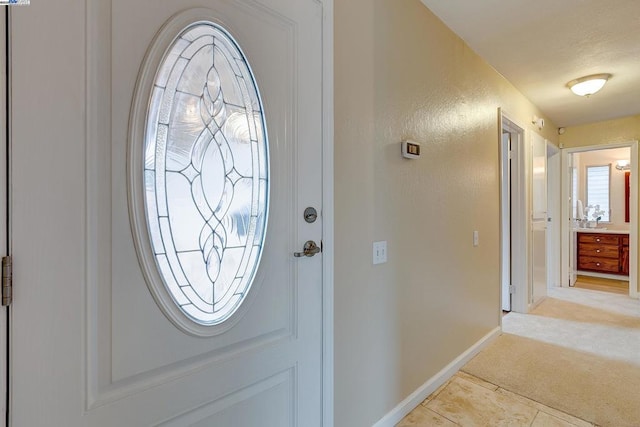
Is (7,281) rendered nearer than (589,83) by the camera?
Yes

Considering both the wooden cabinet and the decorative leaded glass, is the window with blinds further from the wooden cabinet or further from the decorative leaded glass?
the decorative leaded glass

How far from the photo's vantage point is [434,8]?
2139 mm

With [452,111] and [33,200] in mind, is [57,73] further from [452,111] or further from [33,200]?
[452,111]

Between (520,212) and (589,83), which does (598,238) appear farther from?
(589,83)

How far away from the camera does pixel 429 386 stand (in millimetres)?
2141

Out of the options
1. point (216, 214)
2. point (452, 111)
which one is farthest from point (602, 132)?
point (216, 214)

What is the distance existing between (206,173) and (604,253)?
7.43 meters

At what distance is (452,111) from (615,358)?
2428 millimetres

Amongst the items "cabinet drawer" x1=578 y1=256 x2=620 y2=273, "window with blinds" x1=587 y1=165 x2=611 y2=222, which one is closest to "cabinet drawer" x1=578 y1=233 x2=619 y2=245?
"cabinet drawer" x1=578 y1=256 x2=620 y2=273

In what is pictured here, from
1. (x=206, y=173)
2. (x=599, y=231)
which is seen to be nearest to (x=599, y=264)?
(x=599, y=231)

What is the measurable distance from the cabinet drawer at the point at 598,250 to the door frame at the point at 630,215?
1.20 m

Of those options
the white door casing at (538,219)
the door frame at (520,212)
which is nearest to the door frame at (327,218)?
the door frame at (520,212)

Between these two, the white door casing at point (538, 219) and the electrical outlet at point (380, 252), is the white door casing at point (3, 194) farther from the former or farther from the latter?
the white door casing at point (538, 219)

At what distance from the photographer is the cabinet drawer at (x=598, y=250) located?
5.81 metres
